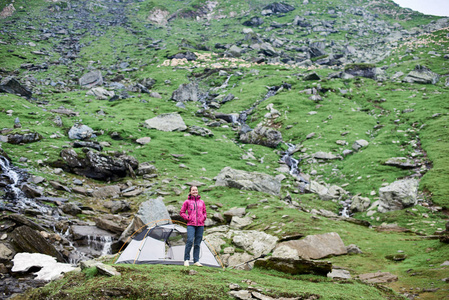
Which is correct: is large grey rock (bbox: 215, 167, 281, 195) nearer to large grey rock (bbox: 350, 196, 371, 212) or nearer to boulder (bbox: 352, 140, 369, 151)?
large grey rock (bbox: 350, 196, 371, 212)

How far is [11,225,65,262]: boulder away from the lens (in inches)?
581

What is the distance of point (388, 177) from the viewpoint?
32062 mm

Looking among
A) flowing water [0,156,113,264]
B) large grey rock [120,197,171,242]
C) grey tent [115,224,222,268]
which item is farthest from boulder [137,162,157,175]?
grey tent [115,224,222,268]

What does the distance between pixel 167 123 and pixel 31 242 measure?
3638 centimetres

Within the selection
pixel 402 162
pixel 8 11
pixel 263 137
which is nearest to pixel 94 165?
pixel 263 137

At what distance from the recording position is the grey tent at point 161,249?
13.7 m

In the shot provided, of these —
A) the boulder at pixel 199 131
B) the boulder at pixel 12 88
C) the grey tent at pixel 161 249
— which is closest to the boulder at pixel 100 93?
the boulder at pixel 12 88

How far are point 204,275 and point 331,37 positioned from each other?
461 feet

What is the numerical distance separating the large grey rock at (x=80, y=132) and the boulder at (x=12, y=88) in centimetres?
1948

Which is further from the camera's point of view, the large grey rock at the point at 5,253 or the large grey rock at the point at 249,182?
the large grey rock at the point at 249,182

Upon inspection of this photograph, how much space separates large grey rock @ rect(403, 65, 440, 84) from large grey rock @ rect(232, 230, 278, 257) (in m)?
71.5

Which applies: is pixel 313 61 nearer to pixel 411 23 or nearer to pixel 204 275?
pixel 411 23

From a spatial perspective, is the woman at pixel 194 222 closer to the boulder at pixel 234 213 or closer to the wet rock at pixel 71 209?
the boulder at pixel 234 213

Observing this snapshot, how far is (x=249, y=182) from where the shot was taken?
30719 millimetres
